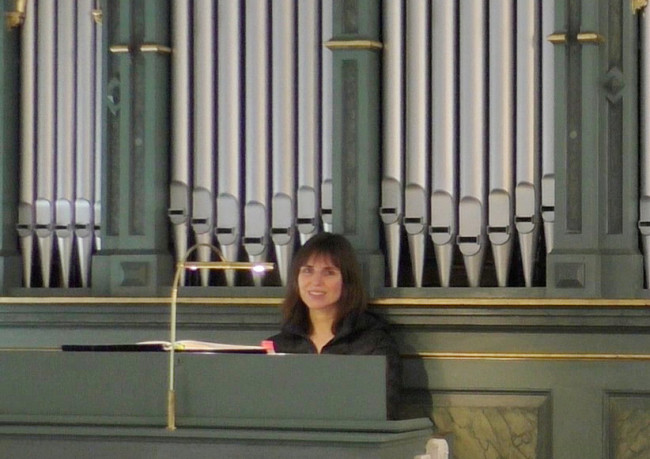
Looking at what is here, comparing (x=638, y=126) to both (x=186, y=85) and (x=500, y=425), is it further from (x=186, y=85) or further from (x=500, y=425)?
(x=186, y=85)

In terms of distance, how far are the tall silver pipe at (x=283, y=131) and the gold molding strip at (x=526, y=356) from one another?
0.87 m

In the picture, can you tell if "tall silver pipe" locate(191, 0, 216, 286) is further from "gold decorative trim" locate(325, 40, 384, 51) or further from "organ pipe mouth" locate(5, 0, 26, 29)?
"organ pipe mouth" locate(5, 0, 26, 29)

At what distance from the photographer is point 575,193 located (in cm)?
747

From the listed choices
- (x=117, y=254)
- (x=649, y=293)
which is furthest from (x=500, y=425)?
(x=117, y=254)

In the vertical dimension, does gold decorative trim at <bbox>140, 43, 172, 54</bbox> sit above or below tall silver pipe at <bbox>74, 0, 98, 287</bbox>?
above

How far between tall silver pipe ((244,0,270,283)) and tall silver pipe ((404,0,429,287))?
0.72 meters

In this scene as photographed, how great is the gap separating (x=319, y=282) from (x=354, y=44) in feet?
4.01

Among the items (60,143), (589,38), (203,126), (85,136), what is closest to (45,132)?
(60,143)

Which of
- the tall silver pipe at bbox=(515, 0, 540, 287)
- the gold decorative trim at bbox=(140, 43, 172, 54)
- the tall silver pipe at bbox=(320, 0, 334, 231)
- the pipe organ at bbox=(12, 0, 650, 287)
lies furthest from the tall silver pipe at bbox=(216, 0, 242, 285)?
the tall silver pipe at bbox=(515, 0, 540, 287)

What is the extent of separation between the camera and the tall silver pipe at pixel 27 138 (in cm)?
836

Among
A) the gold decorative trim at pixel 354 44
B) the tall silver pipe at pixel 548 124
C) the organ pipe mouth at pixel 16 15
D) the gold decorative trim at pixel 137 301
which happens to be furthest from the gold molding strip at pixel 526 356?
the organ pipe mouth at pixel 16 15

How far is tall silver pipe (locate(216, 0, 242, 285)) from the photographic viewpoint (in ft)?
26.3

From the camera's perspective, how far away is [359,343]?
7.38m

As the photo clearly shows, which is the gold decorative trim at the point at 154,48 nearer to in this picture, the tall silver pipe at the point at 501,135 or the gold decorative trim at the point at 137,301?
the gold decorative trim at the point at 137,301
